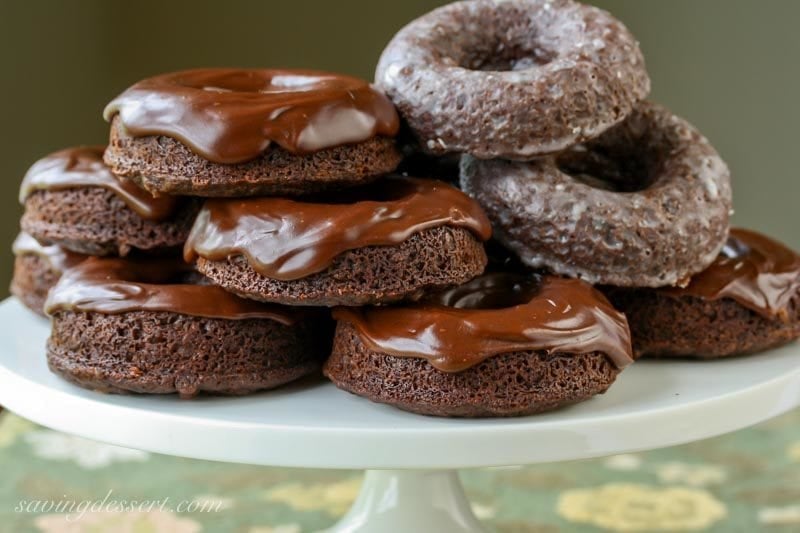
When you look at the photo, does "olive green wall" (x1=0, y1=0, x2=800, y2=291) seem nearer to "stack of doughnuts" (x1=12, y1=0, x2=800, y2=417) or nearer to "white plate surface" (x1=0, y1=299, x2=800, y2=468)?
"stack of doughnuts" (x1=12, y1=0, x2=800, y2=417)

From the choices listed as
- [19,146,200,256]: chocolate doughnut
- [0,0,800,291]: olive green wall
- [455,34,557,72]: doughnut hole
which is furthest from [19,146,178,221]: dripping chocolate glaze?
[0,0,800,291]: olive green wall

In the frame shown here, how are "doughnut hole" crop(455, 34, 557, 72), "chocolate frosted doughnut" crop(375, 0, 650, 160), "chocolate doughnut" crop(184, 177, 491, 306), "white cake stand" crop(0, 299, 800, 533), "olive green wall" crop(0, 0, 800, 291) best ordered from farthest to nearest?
"olive green wall" crop(0, 0, 800, 291) → "doughnut hole" crop(455, 34, 557, 72) → "chocolate frosted doughnut" crop(375, 0, 650, 160) → "chocolate doughnut" crop(184, 177, 491, 306) → "white cake stand" crop(0, 299, 800, 533)

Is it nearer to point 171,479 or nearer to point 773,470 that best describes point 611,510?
point 773,470

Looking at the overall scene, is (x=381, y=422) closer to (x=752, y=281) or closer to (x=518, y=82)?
(x=518, y=82)

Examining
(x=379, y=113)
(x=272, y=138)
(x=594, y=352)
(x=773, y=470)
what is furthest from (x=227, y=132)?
(x=773, y=470)

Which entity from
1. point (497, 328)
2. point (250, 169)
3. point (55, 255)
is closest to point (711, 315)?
point (497, 328)

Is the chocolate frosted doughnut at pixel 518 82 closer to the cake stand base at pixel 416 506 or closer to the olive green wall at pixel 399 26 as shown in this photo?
the cake stand base at pixel 416 506
